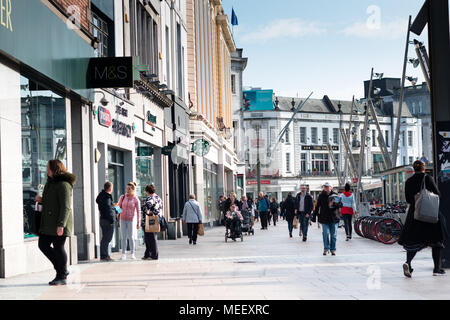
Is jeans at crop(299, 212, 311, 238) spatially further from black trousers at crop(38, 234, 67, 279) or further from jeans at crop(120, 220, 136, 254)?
black trousers at crop(38, 234, 67, 279)

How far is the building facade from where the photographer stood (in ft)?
118

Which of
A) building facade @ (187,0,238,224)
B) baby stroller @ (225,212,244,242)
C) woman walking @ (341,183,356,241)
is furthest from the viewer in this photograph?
building facade @ (187,0,238,224)

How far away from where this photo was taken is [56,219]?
34.9 feet

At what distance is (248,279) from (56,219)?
2961mm

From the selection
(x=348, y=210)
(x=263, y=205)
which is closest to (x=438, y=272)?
(x=348, y=210)

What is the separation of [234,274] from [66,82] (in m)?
5.34

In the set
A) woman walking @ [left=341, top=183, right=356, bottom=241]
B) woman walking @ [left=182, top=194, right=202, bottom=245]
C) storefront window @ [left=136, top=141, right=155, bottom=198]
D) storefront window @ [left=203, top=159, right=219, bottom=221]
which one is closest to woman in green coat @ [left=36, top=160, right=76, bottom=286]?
storefront window @ [left=136, top=141, right=155, bottom=198]

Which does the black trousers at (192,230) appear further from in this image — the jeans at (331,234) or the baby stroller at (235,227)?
the jeans at (331,234)

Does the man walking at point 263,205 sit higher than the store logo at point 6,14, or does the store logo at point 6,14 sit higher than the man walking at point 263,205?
the store logo at point 6,14

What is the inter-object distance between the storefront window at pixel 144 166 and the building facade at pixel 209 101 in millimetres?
7383

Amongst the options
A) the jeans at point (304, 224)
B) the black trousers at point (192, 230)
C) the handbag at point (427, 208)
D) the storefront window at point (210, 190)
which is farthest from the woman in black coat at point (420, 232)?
the storefront window at point (210, 190)

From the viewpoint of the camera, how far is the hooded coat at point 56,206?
417 inches

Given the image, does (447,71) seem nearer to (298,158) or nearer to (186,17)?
(186,17)

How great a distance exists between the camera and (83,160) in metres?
16.5
